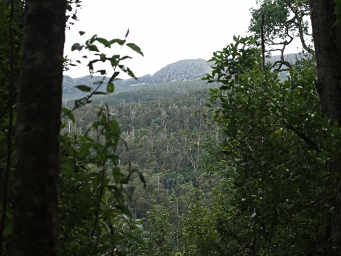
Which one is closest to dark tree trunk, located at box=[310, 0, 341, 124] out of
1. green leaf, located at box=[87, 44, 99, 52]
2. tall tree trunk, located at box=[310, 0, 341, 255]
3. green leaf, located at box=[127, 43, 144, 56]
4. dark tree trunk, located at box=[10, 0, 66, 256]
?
tall tree trunk, located at box=[310, 0, 341, 255]

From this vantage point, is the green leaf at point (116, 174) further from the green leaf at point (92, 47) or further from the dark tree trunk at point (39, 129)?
the green leaf at point (92, 47)

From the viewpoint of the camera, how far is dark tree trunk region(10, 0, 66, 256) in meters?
0.97

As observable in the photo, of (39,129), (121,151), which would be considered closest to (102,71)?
(39,129)

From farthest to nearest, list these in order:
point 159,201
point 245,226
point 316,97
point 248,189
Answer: point 159,201 → point 316,97 → point 245,226 → point 248,189

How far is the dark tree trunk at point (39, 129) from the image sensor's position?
97 centimetres

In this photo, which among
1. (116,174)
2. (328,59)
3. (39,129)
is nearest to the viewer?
(39,129)

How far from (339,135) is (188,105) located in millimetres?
136917

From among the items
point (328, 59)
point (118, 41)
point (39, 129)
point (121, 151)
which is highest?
point (328, 59)

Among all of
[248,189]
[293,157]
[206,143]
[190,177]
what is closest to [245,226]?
[248,189]

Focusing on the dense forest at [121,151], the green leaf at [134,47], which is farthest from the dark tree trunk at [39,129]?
the green leaf at [134,47]

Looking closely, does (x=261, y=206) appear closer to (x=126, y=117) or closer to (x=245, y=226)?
(x=245, y=226)

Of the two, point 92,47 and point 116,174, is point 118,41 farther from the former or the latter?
point 116,174

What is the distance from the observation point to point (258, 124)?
9.36 feet

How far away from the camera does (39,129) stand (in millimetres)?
1033
